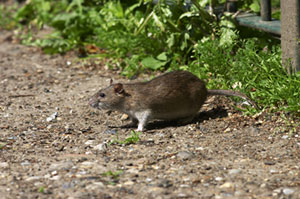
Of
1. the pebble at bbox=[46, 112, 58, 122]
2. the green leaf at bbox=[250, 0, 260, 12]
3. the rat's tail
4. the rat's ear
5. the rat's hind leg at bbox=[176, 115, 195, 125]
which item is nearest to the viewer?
the rat's tail

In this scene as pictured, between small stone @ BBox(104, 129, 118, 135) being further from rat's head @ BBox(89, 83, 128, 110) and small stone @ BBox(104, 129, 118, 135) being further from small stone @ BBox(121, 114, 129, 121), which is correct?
small stone @ BBox(121, 114, 129, 121)

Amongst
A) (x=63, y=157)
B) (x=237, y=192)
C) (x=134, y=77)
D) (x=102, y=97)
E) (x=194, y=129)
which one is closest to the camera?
(x=237, y=192)

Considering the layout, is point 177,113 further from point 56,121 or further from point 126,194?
point 126,194


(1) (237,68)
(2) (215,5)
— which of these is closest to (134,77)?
(2) (215,5)

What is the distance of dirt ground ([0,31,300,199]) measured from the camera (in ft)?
14.1

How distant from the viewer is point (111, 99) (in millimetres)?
6492

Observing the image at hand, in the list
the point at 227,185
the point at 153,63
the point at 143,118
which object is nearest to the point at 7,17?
the point at 153,63

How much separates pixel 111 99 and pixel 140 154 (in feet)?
4.80

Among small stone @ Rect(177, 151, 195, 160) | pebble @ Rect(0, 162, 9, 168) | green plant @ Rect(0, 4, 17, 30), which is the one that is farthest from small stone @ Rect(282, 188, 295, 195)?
green plant @ Rect(0, 4, 17, 30)

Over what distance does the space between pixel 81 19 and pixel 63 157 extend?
5317 millimetres

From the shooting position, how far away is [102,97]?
655cm

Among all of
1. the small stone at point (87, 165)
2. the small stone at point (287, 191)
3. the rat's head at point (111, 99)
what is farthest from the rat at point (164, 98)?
the small stone at point (287, 191)

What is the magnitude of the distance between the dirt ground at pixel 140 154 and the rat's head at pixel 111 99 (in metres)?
0.25

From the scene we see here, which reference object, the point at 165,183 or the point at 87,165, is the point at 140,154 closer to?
the point at 87,165
